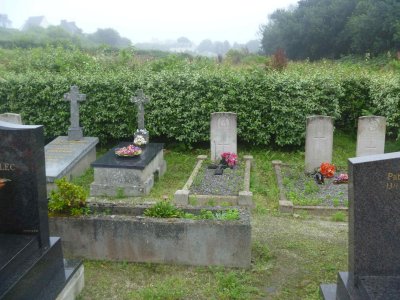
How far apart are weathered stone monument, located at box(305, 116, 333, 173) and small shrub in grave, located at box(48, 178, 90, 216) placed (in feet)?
19.5

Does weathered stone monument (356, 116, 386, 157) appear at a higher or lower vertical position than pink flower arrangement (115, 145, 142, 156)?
higher

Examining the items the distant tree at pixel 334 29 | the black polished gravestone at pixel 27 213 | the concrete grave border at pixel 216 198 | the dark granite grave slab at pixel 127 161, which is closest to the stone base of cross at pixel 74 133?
the dark granite grave slab at pixel 127 161

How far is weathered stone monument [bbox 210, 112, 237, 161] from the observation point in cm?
1066

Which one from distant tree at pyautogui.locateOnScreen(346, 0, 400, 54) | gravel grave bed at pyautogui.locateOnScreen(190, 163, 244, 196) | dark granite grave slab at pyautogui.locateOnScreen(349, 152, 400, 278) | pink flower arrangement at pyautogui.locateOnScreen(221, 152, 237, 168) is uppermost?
distant tree at pyautogui.locateOnScreen(346, 0, 400, 54)

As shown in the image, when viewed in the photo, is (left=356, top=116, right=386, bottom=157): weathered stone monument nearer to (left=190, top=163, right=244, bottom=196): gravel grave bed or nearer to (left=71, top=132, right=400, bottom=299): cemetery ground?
(left=190, top=163, right=244, bottom=196): gravel grave bed

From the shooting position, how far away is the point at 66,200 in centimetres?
596

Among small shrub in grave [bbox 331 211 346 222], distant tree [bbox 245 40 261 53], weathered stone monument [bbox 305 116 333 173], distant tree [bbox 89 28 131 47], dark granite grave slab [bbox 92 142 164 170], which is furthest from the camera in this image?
distant tree [bbox 89 28 131 47]

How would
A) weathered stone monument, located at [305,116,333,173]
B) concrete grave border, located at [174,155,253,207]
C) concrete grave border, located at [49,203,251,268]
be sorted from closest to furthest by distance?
concrete grave border, located at [49,203,251,268] → concrete grave border, located at [174,155,253,207] → weathered stone monument, located at [305,116,333,173]

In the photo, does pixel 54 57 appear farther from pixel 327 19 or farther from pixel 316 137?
pixel 327 19

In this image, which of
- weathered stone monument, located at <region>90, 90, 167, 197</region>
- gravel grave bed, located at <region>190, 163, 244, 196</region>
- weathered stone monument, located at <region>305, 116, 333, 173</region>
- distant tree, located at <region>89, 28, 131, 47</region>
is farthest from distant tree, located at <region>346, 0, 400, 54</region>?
distant tree, located at <region>89, 28, 131, 47</region>

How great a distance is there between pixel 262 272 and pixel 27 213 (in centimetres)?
294

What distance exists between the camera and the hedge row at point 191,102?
12.3 metres

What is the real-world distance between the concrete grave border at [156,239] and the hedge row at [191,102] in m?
6.87

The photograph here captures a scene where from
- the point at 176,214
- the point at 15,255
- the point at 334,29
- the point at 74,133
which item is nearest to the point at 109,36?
the point at 334,29
